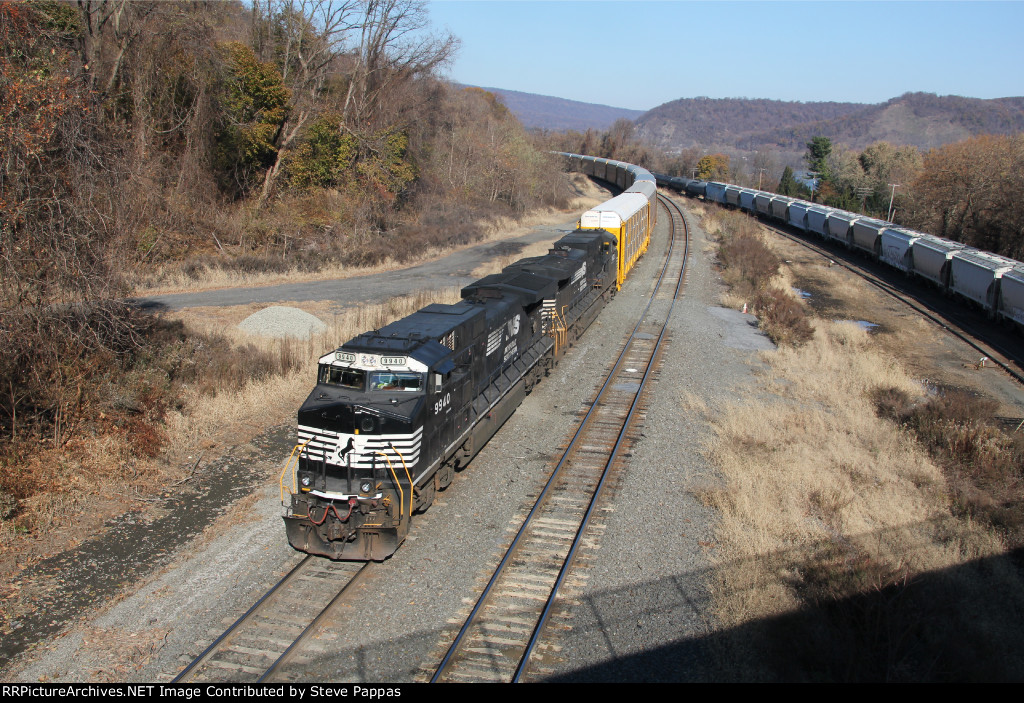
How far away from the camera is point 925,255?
32688 millimetres

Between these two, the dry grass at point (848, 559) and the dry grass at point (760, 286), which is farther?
the dry grass at point (760, 286)

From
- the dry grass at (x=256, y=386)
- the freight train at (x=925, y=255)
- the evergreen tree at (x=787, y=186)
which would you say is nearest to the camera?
the dry grass at (x=256, y=386)

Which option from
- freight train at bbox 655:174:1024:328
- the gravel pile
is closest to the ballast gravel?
the gravel pile

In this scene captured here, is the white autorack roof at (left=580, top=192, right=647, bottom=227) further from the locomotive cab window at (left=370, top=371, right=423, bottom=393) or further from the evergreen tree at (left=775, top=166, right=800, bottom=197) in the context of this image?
the evergreen tree at (left=775, top=166, right=800, bottom=197)

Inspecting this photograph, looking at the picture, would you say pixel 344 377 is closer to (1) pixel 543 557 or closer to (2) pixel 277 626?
(2) pixel 277 626

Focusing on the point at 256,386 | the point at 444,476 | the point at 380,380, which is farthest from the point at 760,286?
the point at 380,380

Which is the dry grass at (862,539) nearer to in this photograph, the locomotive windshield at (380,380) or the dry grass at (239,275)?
the locomotive windshield at (380,380)

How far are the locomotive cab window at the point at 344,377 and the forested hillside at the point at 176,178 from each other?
5762mm

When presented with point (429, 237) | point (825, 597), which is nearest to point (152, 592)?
point (825, 597)

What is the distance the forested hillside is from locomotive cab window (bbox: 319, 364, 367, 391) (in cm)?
576

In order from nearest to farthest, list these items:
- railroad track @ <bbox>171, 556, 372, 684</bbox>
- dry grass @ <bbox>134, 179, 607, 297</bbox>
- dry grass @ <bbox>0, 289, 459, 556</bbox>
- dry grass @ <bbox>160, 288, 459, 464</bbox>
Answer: railroad track @ <bbox>171, 556, 372, 684</bbox>, dry grass @ <bbox>0, 289, 459, 556</bbox>, dry grass @ <bbox>160, 288, 459, 464</bbox>, dry grass @ <bbox>134, 179, 607, 297</bbox>

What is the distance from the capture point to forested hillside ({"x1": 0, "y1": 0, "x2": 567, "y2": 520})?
40.7ft

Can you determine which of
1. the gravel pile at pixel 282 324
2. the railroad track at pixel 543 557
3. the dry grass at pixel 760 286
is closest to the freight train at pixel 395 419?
the railroad track at pixel 543 557

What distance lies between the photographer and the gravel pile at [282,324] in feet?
70.1
